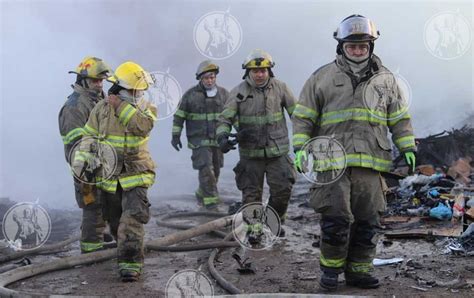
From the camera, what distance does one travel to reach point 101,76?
6996 millimetres

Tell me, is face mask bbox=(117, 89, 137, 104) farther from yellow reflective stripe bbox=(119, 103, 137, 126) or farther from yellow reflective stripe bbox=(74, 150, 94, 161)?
yellow reflective stripe bbox=(74, 150, 94, 161)

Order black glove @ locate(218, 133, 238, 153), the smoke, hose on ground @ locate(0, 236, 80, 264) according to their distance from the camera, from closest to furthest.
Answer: hose on ground @ locate(0, 236, 80, 264), black glove @ locate(218, 133, 238, 153), the smoke

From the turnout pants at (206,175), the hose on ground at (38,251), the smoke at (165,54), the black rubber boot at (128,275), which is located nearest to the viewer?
the black rubber boot at (128,275)

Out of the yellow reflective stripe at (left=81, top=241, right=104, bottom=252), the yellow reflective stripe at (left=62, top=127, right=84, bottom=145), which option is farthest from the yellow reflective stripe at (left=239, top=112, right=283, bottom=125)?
the yellow reflective stripe at (left=81, top=241, right=104, bottom=252)

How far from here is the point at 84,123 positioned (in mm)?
6863

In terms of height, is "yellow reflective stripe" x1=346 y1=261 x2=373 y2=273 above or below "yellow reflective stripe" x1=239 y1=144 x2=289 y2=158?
below

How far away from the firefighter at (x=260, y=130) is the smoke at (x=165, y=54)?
4.23m

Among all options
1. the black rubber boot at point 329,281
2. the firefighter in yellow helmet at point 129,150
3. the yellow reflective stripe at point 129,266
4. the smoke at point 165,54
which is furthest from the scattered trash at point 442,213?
the smoke at point 165,54

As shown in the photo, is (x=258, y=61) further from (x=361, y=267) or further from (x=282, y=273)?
(x=361, y=267)

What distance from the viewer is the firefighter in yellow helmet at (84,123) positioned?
6699 millimetres

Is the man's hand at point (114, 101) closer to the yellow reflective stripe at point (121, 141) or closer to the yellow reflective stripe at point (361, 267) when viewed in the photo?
the yellow reflective stripe at point (121, 141)

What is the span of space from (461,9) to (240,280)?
1097cm

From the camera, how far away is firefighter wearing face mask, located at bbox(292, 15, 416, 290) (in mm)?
5008

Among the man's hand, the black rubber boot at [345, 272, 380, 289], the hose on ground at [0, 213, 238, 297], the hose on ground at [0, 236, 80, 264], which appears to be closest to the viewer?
the black rubber boot at [345, 272, 380, 289]
